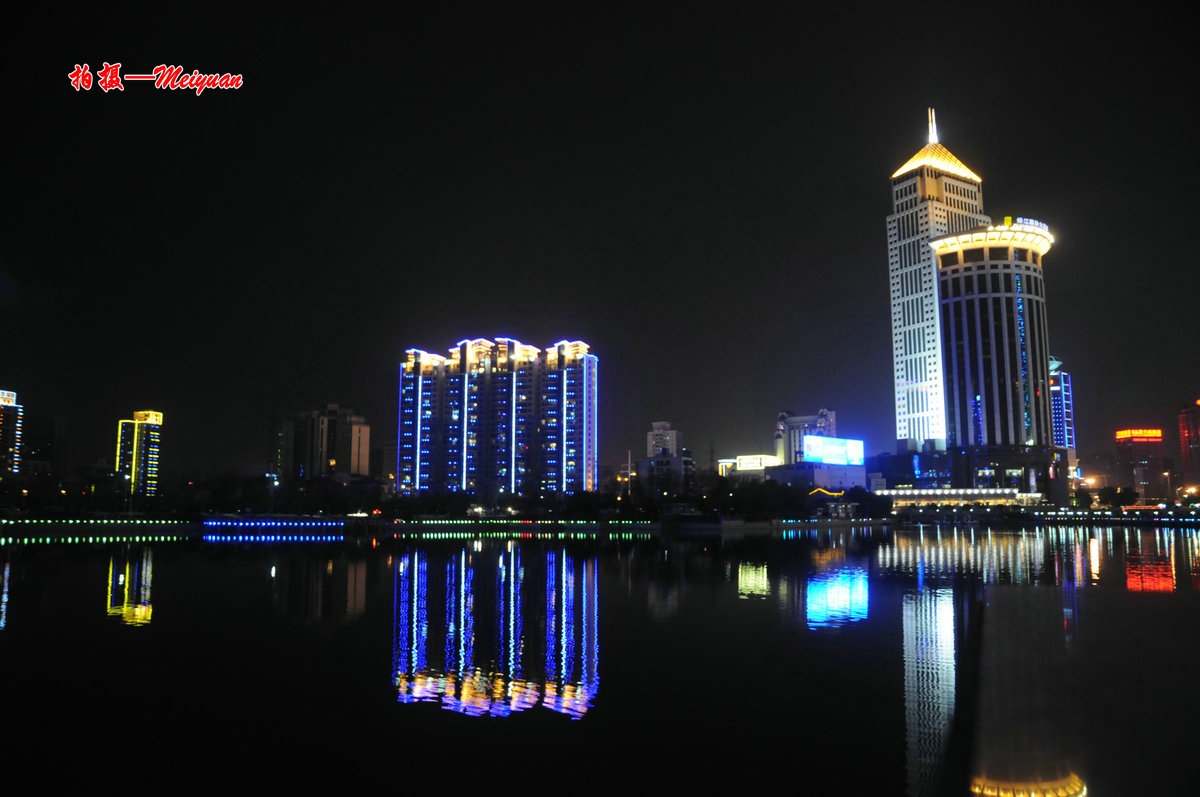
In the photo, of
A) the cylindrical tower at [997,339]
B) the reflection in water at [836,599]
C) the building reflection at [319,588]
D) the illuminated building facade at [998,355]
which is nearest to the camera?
the reflection in water at [836,599]

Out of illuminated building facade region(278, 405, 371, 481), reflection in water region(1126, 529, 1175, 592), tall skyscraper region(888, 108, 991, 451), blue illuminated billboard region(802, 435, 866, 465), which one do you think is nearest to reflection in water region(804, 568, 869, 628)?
reflection in water region(1126, 529, 1175, 592)

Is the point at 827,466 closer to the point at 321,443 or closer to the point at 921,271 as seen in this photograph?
the point at 921,271

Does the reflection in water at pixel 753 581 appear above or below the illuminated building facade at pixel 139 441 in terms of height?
below

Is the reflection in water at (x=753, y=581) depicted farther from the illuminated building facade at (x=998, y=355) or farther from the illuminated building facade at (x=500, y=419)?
the illuminated building facade at (x=998, y=355)

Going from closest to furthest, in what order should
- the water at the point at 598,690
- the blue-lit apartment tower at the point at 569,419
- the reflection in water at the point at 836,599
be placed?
the water at the point at 598,690
the reflection in water at the point at 836,599
the blue-lit apartment tower at the point at 569,419

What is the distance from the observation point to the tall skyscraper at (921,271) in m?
113

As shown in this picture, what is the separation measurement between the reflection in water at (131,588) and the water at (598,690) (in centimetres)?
24

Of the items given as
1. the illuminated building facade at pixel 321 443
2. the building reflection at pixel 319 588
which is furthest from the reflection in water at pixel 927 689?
the illuminated building facade at pixel 321 443

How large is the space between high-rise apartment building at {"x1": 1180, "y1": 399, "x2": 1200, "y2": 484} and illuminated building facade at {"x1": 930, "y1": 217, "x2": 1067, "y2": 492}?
67.7 metres

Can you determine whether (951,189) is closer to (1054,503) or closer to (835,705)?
(1054,503)

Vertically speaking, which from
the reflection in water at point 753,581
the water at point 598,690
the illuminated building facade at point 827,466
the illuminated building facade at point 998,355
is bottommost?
the reflection in water at point 753,581

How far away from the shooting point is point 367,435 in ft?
424

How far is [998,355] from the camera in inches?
4198

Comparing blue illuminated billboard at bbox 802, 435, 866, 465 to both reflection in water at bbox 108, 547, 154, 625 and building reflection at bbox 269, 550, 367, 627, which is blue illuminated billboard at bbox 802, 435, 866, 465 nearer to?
building reflection at bbox 269, 550, 367, 627
